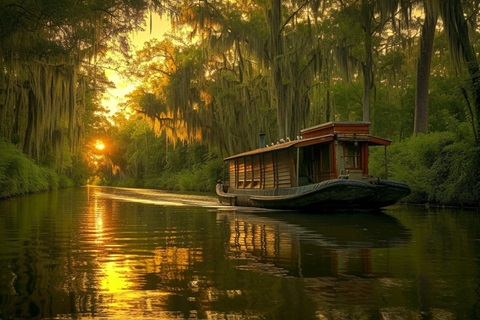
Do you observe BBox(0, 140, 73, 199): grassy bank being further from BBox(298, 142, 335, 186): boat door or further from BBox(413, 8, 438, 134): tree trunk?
BBox(413, 8, 438, 134): tree trunk

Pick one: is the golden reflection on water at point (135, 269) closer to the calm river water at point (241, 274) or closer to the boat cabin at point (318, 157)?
the calm river water at point (241, 274)

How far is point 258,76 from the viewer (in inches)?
1689

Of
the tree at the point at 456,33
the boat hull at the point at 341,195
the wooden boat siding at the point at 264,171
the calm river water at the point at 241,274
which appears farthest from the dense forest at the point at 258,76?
the calm river water at the point at 241,274

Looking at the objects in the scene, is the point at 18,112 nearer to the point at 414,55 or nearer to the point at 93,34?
the point at 93,34

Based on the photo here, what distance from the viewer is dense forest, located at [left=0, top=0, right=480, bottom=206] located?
71.8ft

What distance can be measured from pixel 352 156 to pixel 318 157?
74.0 inches

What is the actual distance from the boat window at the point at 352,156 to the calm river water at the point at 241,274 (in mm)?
7961

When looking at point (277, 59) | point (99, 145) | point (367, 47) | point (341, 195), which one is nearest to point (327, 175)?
point (341, 195)

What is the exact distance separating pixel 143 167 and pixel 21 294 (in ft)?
245

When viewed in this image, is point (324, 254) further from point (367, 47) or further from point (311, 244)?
point (367, 47)

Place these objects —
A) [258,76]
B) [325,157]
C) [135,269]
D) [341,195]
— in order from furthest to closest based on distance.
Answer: [258,76], [325,157], [341,195], [135,269]

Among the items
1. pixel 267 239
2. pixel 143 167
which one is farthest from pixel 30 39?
pixel 143 167

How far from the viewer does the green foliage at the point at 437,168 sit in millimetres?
20188

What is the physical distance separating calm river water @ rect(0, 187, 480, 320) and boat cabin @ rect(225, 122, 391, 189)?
7692 mm
